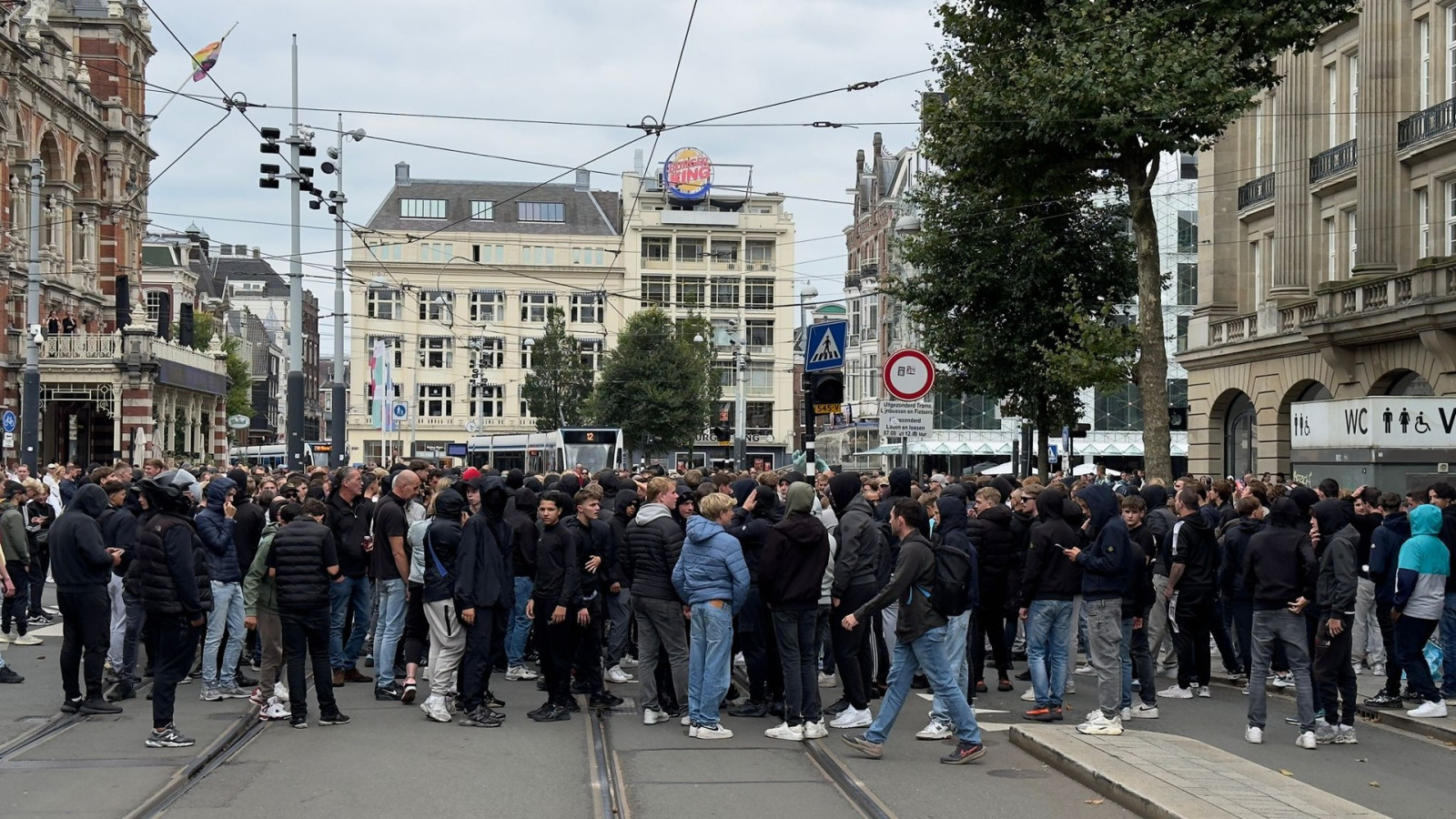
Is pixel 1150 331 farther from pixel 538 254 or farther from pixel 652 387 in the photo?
pixel 538 254

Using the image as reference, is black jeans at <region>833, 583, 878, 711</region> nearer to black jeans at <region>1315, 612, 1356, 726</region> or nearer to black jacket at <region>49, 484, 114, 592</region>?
black jeans at <region>1315, 612, 1356, 726</region>

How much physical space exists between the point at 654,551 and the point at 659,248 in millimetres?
84911

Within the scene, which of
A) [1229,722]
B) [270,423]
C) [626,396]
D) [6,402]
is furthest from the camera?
[270,423]

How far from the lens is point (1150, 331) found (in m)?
21.5

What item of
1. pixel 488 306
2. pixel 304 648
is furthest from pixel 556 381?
pixel 304 648

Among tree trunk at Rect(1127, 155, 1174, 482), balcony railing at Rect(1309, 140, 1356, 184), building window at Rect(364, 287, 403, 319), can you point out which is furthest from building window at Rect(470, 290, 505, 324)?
tree trunk at Rect(1127, 155, 1174, 482)

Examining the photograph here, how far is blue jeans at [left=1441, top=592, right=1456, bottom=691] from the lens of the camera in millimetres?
12500

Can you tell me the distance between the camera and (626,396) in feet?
228

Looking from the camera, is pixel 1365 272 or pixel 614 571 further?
pixel 1365 272

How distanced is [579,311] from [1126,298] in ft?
223

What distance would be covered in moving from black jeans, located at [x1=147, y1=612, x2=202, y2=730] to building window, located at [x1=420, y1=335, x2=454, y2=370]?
279 feet

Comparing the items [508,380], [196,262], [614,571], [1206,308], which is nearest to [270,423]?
[196,262]

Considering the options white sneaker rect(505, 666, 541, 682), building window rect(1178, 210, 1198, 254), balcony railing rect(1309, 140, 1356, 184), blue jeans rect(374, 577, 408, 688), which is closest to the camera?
A: blue jeans rect(374, 577, 408, 688)

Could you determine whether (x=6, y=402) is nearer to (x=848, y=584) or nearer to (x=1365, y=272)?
(x=1365, y=272)
